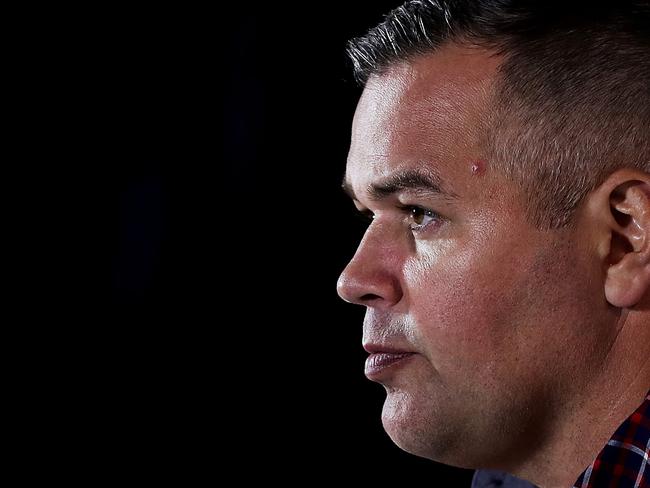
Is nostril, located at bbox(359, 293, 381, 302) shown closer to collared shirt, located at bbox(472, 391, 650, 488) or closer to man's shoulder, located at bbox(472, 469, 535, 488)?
collared shirt, located at bbox(472, 391, 650, 488)

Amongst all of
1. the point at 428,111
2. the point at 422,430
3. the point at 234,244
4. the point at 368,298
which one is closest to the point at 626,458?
the point at 422,430

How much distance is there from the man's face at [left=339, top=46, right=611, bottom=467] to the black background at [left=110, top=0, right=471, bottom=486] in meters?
1.23

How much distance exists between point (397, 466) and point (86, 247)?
1.11m

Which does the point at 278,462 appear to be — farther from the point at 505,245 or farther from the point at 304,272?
the point at 505,245

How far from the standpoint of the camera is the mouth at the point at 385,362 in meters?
1.27

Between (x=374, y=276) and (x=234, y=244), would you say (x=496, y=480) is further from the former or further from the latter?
(x=234, y=244)

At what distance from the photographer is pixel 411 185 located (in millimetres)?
1256

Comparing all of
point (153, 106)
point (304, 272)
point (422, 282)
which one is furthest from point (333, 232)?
point (422, 282)

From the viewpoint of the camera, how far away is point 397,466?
2564mm

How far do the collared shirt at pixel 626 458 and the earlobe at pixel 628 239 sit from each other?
148mm

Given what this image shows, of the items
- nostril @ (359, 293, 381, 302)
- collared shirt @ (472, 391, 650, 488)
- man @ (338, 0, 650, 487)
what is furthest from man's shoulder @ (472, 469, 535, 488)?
nostril @ (359, 293, 381, 302)

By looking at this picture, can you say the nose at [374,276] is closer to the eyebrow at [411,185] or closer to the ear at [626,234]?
the eyebrow at [411,185]

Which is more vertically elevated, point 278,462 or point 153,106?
point 153,106

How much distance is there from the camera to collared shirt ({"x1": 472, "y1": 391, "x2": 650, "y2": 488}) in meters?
1.15
